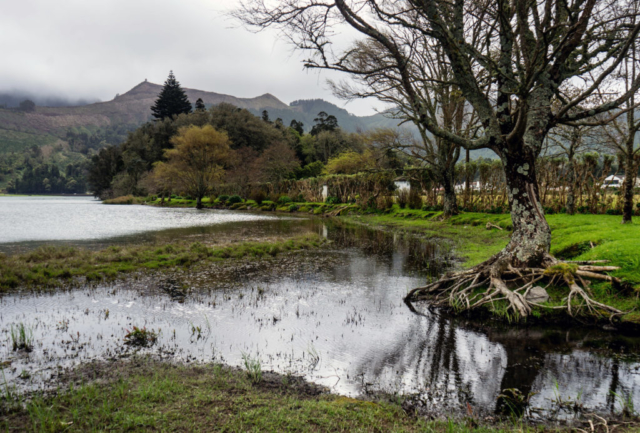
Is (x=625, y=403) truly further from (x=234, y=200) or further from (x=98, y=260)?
(x=234, y=200)

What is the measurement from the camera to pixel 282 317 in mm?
6902

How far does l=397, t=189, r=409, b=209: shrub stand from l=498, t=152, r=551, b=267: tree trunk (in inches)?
918

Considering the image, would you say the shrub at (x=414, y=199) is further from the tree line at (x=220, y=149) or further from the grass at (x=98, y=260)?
the tree line at (x=220, y=149)

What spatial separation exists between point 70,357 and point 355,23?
802 centimetres

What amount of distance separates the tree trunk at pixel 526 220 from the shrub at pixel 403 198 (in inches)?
918

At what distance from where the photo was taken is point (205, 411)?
11.2ft

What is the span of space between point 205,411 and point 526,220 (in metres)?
7.19

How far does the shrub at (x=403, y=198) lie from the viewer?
30919 millimetres

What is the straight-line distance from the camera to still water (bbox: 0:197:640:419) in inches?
169

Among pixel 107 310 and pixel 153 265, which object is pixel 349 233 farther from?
pixel 107 310

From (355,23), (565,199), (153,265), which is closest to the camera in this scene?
(355,23)

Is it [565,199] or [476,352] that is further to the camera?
[565,199]

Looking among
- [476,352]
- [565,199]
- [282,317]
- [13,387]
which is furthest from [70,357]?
[565,199]

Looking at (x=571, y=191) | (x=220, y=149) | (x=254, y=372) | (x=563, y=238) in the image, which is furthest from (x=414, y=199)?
(x=220, y=149)
